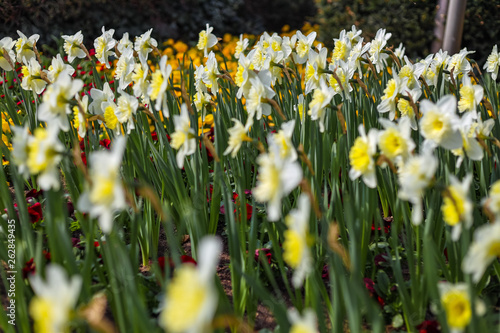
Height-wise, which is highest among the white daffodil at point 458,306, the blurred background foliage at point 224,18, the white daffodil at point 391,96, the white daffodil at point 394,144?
the blurred background foliage at point 224,18

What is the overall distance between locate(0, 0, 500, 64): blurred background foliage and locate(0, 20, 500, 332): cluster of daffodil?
2867 millimetres

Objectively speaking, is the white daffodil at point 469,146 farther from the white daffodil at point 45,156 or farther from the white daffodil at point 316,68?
the white daffodil at point 45,156

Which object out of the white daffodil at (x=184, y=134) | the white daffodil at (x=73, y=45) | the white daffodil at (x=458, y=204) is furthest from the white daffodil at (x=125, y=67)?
the white daffodil at (x=458, y=204)

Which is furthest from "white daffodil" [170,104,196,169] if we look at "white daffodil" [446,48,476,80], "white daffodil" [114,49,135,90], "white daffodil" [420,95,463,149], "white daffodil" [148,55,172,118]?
"white daffodil" [446,48,476,80]

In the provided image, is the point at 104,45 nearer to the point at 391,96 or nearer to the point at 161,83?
the point at 161,83

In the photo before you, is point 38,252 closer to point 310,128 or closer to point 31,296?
point 31,296

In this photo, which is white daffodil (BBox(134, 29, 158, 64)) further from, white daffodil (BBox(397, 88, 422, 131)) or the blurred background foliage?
the blurred background foliage

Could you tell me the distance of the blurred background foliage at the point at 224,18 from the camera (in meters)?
5.36

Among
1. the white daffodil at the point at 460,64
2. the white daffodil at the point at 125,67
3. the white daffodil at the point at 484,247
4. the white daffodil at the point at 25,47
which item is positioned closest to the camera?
the white daffodil at the point at 484,247

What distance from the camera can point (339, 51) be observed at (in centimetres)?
248

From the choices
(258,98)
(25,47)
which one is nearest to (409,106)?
(258,98)

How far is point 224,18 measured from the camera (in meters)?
7.66

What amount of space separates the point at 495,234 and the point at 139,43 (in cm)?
198

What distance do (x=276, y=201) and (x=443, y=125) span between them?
555 millimetres
